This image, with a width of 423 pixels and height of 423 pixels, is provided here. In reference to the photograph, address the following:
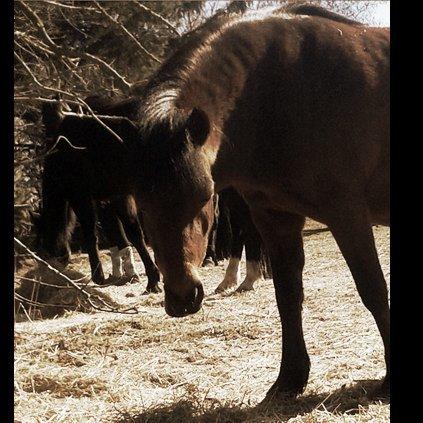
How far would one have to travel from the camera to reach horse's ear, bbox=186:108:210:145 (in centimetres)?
276

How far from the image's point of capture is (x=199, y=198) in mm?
2750

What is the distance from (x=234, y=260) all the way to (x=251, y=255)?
31 cm

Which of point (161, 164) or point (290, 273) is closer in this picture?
point (161, 164)

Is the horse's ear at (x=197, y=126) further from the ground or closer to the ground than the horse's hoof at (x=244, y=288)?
further from the ground

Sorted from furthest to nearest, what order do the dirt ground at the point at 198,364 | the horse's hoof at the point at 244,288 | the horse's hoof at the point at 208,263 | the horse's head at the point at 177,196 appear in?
the horse's hoof at the point at 208,263 < the horse's hoof at the point at 244,288 < the dirt ground at the point at 198,364 < the horse's head at the point at 177,196

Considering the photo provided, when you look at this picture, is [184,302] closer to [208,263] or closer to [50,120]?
[50,120]

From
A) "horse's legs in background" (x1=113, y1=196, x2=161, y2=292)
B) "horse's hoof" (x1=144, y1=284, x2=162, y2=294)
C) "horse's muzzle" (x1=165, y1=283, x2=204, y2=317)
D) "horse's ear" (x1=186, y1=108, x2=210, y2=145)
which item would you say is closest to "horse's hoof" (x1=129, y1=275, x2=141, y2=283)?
"horse's legs in background" (x1=113, y1=196, x2=161, y2=292)

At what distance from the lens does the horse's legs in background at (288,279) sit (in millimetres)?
3371

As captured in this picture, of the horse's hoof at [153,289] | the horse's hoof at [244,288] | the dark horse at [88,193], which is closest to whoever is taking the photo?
the horse's hoof at [244,288]

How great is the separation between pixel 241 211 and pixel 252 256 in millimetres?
451

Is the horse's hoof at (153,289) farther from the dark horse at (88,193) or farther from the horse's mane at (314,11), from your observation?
the horse's mane at (314,11)

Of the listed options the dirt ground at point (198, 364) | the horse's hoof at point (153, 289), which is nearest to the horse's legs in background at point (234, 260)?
the dirt ground at point (198, 364)
